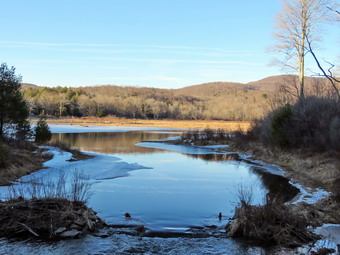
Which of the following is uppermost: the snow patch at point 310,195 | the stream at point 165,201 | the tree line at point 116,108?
the tree line at point 116,108

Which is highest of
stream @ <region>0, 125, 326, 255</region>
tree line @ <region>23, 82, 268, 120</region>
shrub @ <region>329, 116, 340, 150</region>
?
tree line @ <region>23, 82, 268, 120</region>

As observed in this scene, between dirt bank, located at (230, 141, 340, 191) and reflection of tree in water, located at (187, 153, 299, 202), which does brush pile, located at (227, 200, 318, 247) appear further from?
dirt bank, located at (230, 141, 340, 191)

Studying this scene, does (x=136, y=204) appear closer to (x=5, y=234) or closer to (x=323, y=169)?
(x=5, y=234)

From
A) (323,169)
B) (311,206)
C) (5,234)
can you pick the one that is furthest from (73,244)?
(323,169)

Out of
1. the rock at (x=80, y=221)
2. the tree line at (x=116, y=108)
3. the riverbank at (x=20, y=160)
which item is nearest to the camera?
the rock at (x=80, y=221)

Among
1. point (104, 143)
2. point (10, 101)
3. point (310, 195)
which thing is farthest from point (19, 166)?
point (104, 143)

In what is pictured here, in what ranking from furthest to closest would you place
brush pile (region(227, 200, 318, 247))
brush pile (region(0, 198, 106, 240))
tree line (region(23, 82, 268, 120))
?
1. tree line (region(23, 82, 268, 120))
2. brush pile (region(0, 198, 106, 240))
3. brush pile (region(227, 200, 318, 247))

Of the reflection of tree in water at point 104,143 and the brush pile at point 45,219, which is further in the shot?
the reflection of tree in water at point 104,143

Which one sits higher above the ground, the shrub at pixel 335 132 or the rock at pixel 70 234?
the shrub at pixel 335 132

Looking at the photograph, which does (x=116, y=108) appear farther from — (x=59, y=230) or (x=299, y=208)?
(x=59, y=230)

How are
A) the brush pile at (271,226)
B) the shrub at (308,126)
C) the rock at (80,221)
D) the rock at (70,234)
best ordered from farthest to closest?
the shrub at (308,126) → the rock at (80,221) → the rock at (70,234) → the brush pile at (271,226)

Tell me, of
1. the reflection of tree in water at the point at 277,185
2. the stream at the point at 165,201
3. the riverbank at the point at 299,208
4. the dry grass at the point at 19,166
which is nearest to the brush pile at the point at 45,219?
the stream at the point at 165,201

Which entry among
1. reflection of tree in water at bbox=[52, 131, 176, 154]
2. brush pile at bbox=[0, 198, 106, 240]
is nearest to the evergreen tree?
reflection of tree in water at bbox=[52, 131, 176, 154]

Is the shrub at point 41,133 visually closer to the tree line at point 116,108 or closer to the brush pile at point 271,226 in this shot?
the brush pile at point 271,226
